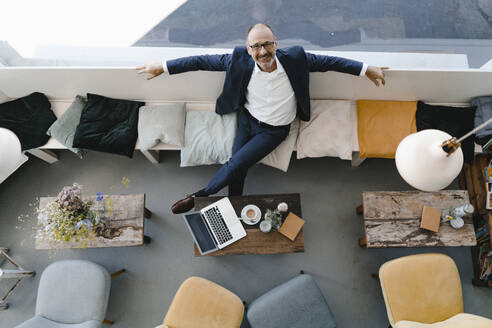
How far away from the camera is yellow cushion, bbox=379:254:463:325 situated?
2.25 metres

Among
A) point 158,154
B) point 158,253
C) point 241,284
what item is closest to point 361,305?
point 241,284

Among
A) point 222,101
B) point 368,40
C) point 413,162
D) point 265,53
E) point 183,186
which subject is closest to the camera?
point 413,162

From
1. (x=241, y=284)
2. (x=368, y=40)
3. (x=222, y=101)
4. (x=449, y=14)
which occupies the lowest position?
(x=241, y=284)

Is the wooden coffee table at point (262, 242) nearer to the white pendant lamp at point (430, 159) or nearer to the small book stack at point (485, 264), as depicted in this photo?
the white pendant lamp at point (430, 159)

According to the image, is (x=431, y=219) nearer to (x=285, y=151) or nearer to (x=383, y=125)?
(x=383, y=125)

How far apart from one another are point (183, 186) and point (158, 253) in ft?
2.18

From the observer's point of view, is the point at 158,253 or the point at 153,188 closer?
the point at 158,253

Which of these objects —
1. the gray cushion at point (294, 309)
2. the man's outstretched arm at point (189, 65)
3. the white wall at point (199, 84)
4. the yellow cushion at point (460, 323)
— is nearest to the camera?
the yellow cushion at point (460, 323)

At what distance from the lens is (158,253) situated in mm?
2896

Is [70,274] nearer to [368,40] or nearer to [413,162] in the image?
[413,162]

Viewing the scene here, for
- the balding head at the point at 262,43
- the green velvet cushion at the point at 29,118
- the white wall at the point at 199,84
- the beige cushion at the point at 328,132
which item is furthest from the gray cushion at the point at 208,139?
the green velvet cushion at the point at 29,118

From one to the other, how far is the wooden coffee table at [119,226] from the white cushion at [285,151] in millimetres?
1122

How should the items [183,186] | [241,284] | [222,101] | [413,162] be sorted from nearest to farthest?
[413,162], [222,101], [241,284], [183,186]

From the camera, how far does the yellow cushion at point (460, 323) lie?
5.98ft
